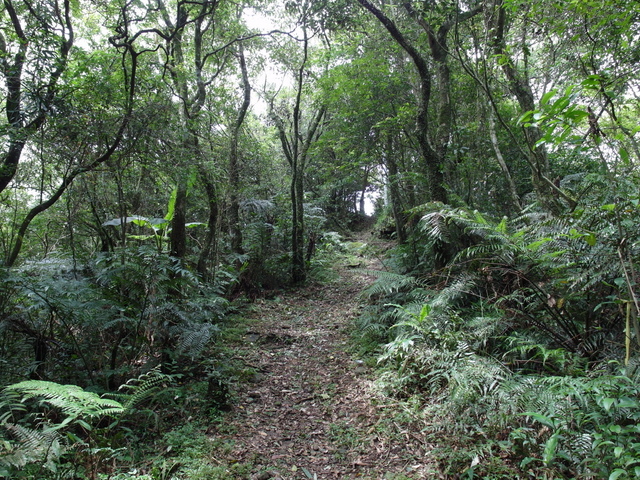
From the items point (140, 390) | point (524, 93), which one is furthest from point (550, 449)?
point (524, 93)

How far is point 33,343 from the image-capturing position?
12.5 feet

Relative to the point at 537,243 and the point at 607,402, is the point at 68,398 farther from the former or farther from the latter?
the point at 537,243

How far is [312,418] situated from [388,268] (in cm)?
438

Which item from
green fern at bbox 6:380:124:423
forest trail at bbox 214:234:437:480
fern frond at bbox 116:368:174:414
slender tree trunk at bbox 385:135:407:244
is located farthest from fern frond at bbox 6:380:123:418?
slender tree trunk at bbox 385:135:407:244

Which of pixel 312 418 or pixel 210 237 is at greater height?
pixel 210 237

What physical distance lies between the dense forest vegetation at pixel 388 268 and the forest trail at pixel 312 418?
11.7 inches

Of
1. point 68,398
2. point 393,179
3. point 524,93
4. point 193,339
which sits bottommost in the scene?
point 68,398

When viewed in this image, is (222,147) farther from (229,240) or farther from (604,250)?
(604,250)

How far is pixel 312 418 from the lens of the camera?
3863mm

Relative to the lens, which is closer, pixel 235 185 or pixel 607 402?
pixel 607 402

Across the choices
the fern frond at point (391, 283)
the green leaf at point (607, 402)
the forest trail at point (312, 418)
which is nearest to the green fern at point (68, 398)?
the forest trail at point (312, 418)

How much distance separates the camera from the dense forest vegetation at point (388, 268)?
2641 millimetres

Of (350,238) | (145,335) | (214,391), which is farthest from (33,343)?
(350,238)

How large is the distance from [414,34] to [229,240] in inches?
280
